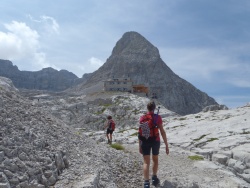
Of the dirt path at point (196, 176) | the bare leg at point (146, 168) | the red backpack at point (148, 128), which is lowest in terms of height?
the dirt path at point (196, 176)

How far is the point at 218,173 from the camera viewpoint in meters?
18.9

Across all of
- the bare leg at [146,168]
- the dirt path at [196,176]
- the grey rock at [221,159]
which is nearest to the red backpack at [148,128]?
the bare leg at [146,168]

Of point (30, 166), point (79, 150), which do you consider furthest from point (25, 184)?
point (79, 150)

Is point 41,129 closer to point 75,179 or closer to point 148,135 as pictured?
point 75,179

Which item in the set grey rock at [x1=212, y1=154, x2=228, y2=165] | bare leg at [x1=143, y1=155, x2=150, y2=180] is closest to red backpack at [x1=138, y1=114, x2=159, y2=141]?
bare leg at [x1=143, y1=155, x2=150, y2=180]

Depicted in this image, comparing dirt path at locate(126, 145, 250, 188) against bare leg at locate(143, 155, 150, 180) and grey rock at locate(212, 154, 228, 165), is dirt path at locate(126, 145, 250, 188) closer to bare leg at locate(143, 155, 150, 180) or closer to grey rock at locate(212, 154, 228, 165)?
bare leg at locate(143, 155, 150, 180)

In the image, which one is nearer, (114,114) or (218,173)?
(218,173)

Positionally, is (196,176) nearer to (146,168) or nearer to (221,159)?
(146,168)

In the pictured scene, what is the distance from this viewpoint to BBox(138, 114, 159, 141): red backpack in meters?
12.9

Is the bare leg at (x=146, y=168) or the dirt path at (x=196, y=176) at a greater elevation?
the bare leg at (x=146, y=168)

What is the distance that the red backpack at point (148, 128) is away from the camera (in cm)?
1287

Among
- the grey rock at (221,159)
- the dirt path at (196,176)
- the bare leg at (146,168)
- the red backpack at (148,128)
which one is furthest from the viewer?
the grey rock at (221,159)

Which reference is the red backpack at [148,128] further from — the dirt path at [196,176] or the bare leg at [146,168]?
the dirt path at [196,176]

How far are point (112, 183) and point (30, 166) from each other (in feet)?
11.8
